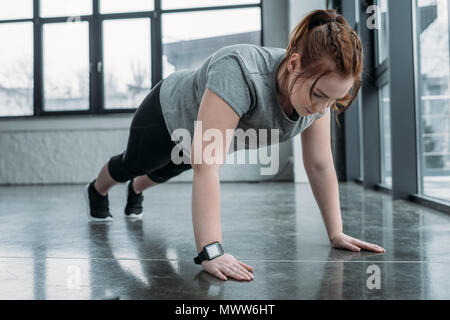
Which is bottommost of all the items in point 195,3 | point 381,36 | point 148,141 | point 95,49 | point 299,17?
point 148,141

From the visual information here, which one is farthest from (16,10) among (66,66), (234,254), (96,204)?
(234,254)

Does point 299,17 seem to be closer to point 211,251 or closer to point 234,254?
point 234,254

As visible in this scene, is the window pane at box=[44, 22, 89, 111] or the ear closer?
the ear

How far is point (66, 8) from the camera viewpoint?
16.3 ft

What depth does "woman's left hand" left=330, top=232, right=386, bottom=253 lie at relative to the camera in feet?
3.70

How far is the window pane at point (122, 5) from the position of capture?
4.88m

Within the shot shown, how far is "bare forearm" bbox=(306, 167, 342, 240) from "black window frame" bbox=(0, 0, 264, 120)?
380 cm

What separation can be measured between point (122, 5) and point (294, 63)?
176 inches

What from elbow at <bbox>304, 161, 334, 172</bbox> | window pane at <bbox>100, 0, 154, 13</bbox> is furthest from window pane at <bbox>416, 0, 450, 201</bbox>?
window pane at <bbox>100, 0, 154, 13</bbox>

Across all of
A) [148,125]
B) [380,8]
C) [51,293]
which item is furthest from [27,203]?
[380,8]

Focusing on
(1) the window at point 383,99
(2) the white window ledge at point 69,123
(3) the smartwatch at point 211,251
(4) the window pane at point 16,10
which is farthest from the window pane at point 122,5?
(3) the smartwatch at point 211,251

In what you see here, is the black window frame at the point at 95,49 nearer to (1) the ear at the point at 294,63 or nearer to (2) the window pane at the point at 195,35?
(2) the window pane at the point at 195,35

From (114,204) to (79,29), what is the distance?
3.20m

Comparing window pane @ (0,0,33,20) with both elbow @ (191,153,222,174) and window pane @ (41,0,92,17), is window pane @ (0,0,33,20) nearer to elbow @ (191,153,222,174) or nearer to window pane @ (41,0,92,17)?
window pane @ (41,0,92,17)
